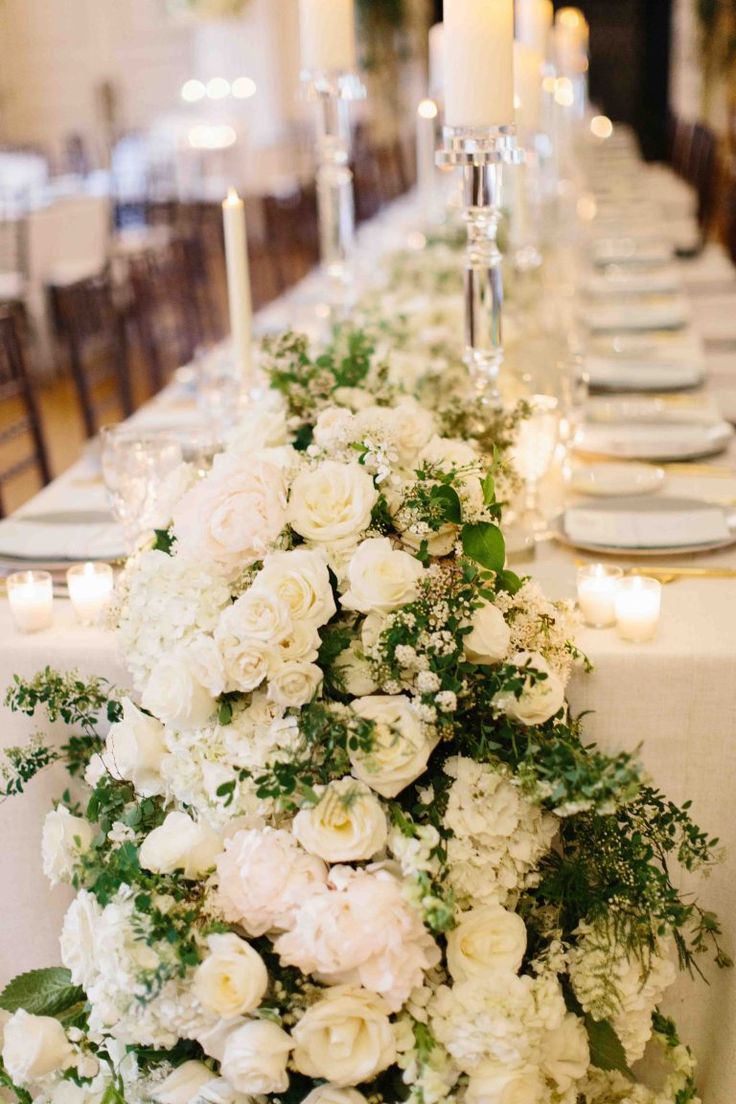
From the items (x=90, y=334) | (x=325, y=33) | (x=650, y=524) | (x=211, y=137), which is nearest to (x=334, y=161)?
(x=325, y=33)

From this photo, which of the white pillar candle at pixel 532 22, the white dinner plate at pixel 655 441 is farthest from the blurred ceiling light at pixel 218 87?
the white dinner plate at pixel 655 441

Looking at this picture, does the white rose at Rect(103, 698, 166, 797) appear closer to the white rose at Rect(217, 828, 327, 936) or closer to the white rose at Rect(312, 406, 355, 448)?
the white rose at Rect(217, 828, 327, 936)

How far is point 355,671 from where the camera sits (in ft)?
3.99

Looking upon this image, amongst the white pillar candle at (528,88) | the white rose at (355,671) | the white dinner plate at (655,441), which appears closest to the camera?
the white rose at (355,671)

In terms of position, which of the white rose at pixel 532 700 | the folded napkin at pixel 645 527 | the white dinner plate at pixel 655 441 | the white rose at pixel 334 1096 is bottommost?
the white rose at pixel 334 1096

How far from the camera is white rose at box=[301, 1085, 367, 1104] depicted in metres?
1.14

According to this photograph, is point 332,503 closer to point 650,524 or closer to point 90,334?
point 650,524

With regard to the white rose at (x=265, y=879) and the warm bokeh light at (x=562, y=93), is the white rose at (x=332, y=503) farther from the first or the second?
the warm bokeh light at (x=562, y=93)

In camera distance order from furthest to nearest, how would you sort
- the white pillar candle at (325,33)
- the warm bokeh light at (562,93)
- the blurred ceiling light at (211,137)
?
1. the blurred ceiling light at (211,137)
2. the warm bokeh light at (562,93)
3. the white pillar candle at (325,33)

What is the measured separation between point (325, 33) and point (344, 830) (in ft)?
5.84

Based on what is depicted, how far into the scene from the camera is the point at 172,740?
4.07ft

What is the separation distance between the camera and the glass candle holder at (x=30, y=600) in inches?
59.8

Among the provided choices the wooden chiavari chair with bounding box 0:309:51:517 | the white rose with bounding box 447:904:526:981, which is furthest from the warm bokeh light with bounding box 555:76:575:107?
the white rose with bounding box 447:904:526:981

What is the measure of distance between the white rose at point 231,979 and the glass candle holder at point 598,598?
→ 57 cm
